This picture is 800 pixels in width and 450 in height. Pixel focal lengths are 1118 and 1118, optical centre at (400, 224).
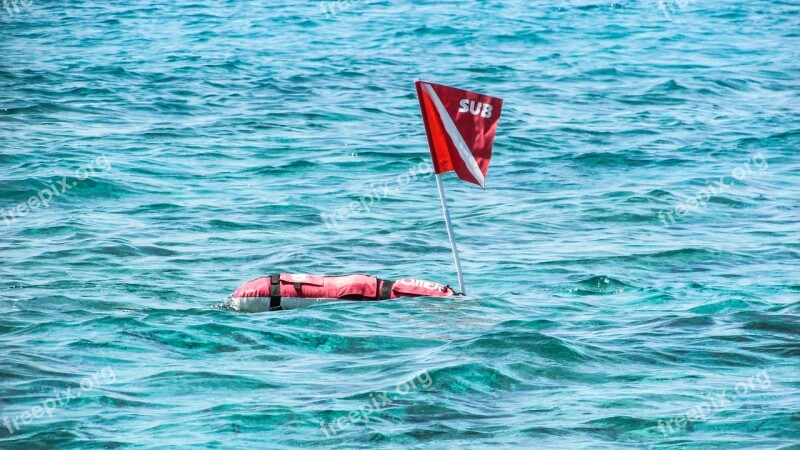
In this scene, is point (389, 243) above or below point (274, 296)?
below

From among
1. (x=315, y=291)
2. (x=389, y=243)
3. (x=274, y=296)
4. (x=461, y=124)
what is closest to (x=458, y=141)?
(x=461, y=124)

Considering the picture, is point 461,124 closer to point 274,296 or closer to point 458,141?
point 458,141

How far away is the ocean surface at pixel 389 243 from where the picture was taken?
379 inches

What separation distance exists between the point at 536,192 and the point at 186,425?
477 inches

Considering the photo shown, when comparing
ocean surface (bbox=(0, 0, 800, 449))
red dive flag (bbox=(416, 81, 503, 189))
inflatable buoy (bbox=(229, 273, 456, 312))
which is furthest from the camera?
inflatable buoy (bbox=(229, 273, 456, 312))

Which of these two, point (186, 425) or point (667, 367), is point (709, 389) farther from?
point (186, 425)

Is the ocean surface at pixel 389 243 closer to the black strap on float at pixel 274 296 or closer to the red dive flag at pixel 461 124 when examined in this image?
the black strap on float at pixel 274 296

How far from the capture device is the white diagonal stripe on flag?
1265 centimetres

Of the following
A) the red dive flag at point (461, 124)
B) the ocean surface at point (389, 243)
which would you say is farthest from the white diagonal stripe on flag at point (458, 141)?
the ocean surface at point (389, 243)

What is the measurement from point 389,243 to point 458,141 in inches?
165

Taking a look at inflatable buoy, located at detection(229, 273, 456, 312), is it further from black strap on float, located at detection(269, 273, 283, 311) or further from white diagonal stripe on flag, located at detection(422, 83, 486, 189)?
white diagonal stripe on flag, located at detection(422, 83, 486, 189)

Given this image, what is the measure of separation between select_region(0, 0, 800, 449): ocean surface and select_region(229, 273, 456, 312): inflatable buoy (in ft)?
0.59

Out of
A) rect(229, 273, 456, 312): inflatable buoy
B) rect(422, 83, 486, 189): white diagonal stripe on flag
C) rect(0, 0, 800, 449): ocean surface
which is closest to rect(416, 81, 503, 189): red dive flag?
rect(422, 83, 486, 189): white diagonal stripe on flag

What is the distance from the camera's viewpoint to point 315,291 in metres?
13.0
